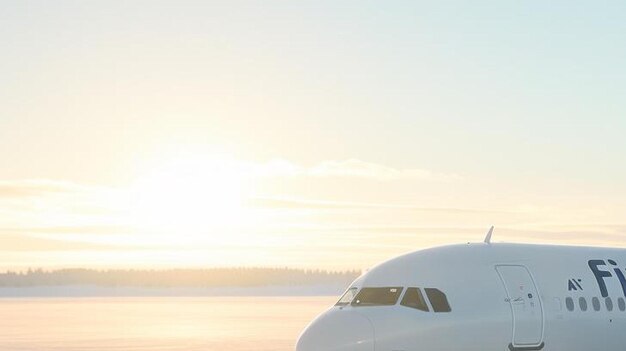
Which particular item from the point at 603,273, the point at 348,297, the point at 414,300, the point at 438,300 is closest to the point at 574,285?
the point at 603,273

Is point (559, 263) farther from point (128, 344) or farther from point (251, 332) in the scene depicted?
point (251, 332)

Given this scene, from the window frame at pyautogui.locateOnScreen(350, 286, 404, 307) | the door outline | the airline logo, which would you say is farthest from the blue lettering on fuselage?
the window frame at pyautogui.locateOnScreen(350, 286, 404, 307)

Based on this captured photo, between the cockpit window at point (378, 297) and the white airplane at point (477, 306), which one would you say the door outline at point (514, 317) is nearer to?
the white airplane at point (477, 306)

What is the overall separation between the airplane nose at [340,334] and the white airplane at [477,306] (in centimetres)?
2

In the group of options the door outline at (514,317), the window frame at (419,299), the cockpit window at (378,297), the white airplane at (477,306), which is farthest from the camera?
the door outline at (514,317)

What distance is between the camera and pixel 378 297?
2631 cm

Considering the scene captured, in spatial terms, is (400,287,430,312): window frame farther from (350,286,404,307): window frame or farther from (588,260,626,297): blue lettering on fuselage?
(588,260,626,297): blue lettering on fuselage

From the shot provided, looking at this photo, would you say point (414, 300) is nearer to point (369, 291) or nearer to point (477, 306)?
point (369, 291)

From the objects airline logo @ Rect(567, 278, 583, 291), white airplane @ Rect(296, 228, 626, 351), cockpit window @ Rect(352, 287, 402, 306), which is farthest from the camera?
airline logo @ Rect(567, 278, 583, 291)

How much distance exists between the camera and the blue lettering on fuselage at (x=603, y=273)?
30.0 meters

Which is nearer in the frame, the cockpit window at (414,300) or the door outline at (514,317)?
the cockpit window at (414,300)

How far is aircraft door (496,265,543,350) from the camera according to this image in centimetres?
2684

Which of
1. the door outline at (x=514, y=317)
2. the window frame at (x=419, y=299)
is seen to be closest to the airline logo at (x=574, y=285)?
the door outline at (x=514, y=317)

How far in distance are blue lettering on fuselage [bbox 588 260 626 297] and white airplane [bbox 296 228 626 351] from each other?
0.21 feet
